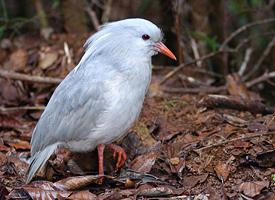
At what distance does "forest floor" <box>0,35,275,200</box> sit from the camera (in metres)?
4.96

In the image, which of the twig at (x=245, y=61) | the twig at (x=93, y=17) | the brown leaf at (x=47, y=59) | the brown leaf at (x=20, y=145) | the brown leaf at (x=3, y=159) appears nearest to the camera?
the brown leaf at (x=3, y=159)

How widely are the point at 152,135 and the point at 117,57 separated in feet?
3.98

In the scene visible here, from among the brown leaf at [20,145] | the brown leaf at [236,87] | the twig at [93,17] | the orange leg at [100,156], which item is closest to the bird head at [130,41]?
the orange leg at [100,156]

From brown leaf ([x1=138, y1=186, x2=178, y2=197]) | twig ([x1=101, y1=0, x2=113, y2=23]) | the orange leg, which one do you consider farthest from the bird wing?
twig ([x1=101, y1=0, x2=113, y2=23])

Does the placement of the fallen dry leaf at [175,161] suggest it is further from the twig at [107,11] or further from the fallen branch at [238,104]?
the twig at [107,11]

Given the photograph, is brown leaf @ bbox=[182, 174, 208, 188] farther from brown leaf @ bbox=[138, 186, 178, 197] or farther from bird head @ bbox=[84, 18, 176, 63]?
bird head @ bbox=[84, 18, 176, 63]

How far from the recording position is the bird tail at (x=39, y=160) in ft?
16.9

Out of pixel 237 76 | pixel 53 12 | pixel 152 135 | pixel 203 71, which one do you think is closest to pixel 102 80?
pixel 152 135

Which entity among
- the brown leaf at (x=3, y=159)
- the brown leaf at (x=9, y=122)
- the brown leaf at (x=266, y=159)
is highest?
the brown leaf at (x=266, y=159)

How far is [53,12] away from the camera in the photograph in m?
9.34

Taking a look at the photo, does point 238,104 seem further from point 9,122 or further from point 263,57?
point 9,122

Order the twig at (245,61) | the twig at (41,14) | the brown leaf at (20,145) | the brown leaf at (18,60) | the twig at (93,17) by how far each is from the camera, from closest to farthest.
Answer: the brown leaf at (20,145) < the brown leaf at (18,60) < the twig at (245,61) < the twig at (93,17) < the twig at (41,14)

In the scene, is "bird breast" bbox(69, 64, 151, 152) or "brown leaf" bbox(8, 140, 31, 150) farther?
"brown leaf" bbox(8, 140, 31, 150)

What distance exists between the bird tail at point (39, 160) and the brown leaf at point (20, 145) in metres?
0.76
